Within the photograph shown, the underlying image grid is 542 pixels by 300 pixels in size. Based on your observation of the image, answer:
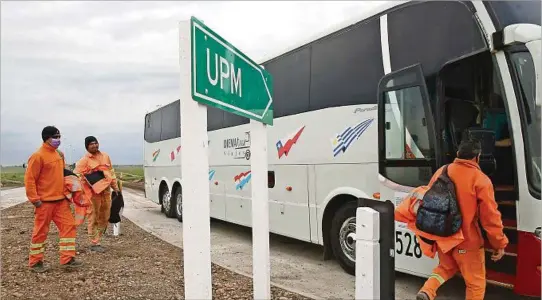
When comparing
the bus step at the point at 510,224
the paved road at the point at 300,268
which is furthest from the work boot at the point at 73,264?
the bus step at the point at 510,224

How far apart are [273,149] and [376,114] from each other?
236cm

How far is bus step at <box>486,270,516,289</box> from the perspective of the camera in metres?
4.15

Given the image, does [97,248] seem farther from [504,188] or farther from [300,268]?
[504,188]

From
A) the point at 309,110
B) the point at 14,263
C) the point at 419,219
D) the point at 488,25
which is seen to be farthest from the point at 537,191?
the point at 14,263

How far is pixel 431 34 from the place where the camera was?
15.5ft

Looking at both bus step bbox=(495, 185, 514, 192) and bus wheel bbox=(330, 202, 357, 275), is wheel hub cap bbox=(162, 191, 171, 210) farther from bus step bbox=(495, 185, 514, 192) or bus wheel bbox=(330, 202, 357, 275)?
bus step bbox=(495, 185, 514, 192)

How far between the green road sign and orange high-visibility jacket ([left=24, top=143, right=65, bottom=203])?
11.5 ft

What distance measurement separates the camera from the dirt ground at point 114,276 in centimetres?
456

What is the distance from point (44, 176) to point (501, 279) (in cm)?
530

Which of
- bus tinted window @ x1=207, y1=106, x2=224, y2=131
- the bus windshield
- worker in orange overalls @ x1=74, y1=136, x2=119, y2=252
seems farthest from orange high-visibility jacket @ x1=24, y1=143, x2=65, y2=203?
the bus windshield

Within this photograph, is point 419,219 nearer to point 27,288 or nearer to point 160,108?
point 27,288

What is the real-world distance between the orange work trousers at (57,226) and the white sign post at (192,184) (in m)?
4.11

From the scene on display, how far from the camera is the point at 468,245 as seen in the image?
385 cm

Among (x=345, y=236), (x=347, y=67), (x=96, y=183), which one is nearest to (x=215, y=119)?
(x=96, y=183)
